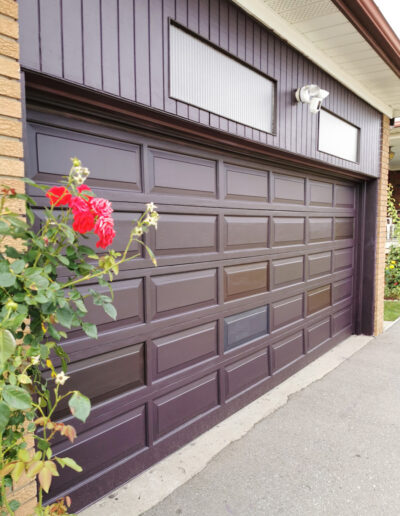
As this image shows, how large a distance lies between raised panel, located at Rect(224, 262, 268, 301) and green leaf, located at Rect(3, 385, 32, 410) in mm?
2170

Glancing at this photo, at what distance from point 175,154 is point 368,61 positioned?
2491 millimetres

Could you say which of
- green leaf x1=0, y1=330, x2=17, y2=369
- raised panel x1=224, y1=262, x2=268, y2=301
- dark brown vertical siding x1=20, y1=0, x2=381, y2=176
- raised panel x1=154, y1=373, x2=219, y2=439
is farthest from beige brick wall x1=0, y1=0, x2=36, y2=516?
raised panel x1=224, y1=262, x2=268, y2=301

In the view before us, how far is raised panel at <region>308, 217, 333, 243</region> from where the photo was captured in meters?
4.28

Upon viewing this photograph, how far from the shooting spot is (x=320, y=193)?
14.4 ft

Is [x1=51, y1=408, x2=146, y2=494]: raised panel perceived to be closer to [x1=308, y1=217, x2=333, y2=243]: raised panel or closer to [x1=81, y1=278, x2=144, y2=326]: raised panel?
[x1=81, y1=278, x2=144, y2=326]: raised panel

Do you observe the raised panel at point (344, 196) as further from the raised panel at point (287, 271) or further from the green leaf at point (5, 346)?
the green leaf at point (5, 346)

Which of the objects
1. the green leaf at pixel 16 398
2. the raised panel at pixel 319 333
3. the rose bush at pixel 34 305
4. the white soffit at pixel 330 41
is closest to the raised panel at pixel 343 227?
the raised panel at pixel 319 333

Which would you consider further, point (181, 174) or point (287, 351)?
point (287, 351)

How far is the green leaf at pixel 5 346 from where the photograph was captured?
3.28 ft

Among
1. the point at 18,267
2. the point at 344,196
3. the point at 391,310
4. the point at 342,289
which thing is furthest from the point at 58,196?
the point at 391,310

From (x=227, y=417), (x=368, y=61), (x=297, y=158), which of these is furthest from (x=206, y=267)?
(x=368, y=61)

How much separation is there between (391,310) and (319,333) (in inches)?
131

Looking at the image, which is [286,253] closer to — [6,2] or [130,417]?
[130,417]

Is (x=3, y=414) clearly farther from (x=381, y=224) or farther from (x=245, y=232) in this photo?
(x=381, y=224)
